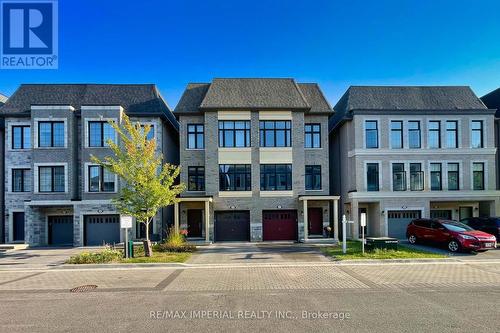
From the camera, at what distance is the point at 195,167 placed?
23219 millimetres

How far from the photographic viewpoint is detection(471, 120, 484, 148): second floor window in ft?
77.4

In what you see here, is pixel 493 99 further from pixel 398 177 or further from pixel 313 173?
pixel 313 173

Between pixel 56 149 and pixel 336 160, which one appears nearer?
pixel 56 149

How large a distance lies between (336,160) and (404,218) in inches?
271

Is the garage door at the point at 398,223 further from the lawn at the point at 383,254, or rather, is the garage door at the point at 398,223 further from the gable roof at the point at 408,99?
the gable roof at the point at 408,99

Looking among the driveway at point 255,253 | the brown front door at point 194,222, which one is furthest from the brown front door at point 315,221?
the brown front door at point 194,222

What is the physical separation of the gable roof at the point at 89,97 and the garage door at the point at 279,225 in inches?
429

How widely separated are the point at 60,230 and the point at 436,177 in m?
28.2

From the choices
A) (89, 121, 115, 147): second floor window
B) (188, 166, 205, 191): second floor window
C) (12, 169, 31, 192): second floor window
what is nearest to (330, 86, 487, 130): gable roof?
(188, 166, 205, 191): second floor window

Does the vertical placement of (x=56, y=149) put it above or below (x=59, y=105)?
below

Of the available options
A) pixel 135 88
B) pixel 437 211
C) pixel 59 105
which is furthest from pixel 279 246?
pixel 59 105

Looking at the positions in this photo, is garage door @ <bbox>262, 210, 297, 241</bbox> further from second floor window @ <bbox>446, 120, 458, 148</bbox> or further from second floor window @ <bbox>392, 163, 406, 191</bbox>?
second floor window @ <bbox>446, 120, 458, 148</bbox>

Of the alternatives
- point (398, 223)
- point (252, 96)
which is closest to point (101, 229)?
point (252, 96)

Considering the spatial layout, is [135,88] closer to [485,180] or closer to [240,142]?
[240,142]
